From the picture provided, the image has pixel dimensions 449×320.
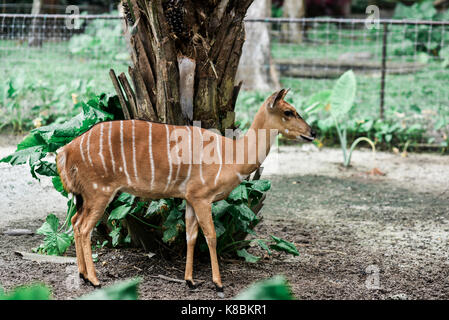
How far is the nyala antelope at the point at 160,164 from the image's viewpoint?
3834 mm

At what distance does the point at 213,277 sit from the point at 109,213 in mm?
1105

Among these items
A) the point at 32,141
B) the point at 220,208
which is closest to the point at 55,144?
the point at 32,141

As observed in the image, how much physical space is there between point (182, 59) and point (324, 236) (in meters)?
2.13

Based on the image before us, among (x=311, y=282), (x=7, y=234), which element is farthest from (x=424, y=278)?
(x=7, y=234)

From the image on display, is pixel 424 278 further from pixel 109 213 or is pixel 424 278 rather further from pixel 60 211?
pixel 60 211

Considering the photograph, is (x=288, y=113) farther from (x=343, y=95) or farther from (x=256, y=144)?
(x=343, y=95)

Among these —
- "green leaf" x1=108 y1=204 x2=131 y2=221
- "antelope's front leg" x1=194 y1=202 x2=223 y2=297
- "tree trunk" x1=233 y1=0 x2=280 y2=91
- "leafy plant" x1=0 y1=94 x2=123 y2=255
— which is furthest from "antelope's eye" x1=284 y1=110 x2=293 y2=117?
"tree trunk" x1=233 y1=0 x2=280 y2=91

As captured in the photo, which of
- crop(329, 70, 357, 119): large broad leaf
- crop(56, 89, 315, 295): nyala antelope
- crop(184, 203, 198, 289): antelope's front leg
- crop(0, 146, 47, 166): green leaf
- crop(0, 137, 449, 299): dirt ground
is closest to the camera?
crop(56, 89, 315, 295): nyala antelope

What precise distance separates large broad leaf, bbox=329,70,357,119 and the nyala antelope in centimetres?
418

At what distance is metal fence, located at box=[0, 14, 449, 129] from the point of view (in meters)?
9.84

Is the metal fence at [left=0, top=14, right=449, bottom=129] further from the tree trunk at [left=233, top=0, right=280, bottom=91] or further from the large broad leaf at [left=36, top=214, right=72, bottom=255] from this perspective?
the large broad leaf at [left=36, top=214, right=72, bottom=255]

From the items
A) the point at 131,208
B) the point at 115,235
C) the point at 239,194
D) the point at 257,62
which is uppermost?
the point at 257,62

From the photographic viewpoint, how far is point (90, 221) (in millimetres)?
3844
